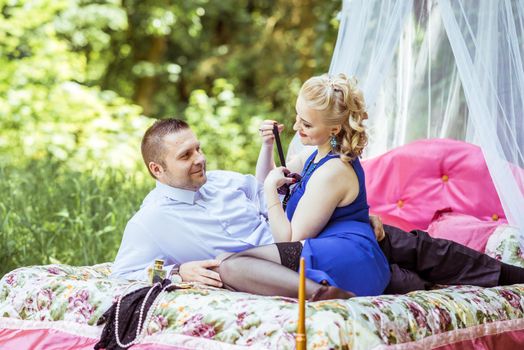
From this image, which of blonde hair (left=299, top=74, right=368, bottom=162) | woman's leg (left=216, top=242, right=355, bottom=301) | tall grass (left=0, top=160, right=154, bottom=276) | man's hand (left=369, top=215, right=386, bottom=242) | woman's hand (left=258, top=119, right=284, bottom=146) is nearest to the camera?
woman's leg (left=216, top=242, right=355, bottom=301)

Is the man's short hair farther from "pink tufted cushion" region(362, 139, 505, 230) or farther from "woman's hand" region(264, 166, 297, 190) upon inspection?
"pink tufted cushion" region(362, 139, 505, 230)

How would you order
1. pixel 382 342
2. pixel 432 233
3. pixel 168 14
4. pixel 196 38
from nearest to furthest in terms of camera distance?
pixel 382 342
pixel 432 233
pixel 168 14
pixel 196 38

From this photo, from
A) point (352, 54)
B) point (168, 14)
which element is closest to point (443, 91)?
point (352, 54)

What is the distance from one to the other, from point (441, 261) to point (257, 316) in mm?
1068

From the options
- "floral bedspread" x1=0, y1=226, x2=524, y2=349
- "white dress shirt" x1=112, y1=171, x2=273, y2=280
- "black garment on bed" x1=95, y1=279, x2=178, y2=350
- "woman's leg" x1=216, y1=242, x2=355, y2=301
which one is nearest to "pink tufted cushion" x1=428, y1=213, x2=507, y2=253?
"floral bedspread" x1=0, y1=226, x2=524, y2=349

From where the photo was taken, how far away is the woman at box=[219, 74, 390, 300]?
2627 mm

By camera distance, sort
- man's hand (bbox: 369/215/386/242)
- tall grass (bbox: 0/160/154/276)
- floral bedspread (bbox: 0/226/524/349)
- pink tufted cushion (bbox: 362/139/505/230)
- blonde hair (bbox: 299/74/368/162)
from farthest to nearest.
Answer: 1. tall grass (bbox: 0/160/154/276)
2. pink tufted cushion (bbox: 362/139/505/230)
3. man's hand (bbox: 369/215/386/242)
4. blonde hair (bbox: 299/74/368/162)
5. floral bedspread (bbox: 0/226/524/349)

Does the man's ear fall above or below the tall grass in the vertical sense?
above

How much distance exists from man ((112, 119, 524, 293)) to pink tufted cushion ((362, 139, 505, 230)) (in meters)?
0.75

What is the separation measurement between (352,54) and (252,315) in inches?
74.3

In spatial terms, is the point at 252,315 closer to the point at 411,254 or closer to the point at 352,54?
the point at 411,254

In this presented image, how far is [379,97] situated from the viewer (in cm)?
418

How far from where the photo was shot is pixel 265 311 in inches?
90.7

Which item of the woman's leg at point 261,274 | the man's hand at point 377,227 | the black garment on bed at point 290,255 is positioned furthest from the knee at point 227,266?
the man's hand at point 377,227
